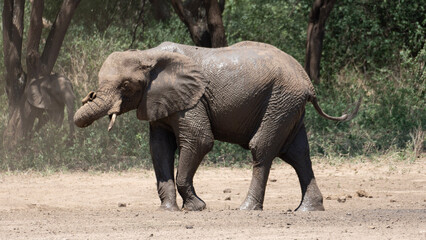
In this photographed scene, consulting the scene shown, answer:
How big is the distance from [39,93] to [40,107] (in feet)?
0.85

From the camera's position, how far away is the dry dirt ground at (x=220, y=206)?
278 inches

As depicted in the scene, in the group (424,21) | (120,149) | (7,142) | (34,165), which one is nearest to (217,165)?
(120,149)

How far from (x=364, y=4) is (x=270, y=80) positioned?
10.0 m

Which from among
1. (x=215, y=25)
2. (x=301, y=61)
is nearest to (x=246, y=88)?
(x=215, y=25)

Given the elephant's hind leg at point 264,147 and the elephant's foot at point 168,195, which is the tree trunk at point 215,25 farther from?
the elephant's foot at point 168,195

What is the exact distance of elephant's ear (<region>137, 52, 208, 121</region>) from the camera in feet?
28.3

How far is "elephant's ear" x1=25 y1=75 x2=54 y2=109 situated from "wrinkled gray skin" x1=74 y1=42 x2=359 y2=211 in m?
6.86

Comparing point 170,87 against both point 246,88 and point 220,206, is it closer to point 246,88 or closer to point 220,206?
point 246,88

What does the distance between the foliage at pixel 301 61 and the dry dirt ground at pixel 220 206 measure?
→ 0.84m

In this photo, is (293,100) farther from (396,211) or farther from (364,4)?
(364,4)

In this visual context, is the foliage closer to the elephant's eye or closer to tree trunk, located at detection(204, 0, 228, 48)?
tree trunk, located at detection(204, 0, 228, 48)

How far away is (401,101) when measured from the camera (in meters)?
15.0

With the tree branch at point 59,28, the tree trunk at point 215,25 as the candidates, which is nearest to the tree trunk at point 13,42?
the tree branch at point 59,28

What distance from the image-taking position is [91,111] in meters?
8.39
